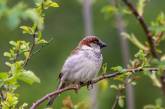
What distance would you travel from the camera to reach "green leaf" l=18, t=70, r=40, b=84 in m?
3.12

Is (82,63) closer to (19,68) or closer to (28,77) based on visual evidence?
(19,68)

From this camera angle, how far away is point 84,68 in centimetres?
530

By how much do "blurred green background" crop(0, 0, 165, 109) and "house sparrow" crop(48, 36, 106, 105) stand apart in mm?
5085

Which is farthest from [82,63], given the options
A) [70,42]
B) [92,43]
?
[70,42]

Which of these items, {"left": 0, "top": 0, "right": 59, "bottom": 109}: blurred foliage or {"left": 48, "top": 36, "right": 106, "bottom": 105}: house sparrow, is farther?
{"left": 48, "top": 36, "right": 106, "bottom": 105}: house sparrow

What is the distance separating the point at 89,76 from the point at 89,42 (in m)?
0.35

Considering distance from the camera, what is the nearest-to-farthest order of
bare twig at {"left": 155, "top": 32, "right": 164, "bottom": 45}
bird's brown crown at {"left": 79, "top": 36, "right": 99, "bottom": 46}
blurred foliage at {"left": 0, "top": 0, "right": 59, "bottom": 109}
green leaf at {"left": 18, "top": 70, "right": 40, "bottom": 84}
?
green leaf at {"left": 18, "top": 70, "right": 40, "bottom": 84} < blurred foliage at {"left": 0, "top": 0, "right": 59, "bottom": 109} < bare twig at {"left": 155, "top": 32, "right": 164, "bottom": 45} < bird's brown crown at {"left": 79, "top": 36, "right": 99, "bottom": 46}

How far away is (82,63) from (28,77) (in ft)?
7.21

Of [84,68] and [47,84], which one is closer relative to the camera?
[84,68]

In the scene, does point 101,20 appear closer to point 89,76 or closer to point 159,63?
Answer: point 89,76

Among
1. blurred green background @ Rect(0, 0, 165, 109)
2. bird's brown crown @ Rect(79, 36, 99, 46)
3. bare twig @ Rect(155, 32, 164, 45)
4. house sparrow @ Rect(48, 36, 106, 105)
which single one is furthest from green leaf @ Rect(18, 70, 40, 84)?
blurred green background @ Rect(0, 0, 165, 109)

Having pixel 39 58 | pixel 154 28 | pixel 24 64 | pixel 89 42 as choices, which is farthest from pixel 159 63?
pixel 39 58

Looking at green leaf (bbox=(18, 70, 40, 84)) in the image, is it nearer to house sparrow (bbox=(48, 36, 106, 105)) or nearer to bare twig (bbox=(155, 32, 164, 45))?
bare twig (bbox=(155, 32, 164, 45))

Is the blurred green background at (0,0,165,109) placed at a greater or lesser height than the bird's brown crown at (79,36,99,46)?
greater
